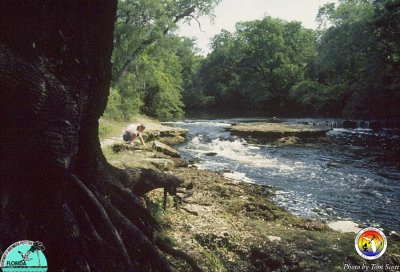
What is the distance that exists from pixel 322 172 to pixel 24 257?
1557 centimetres

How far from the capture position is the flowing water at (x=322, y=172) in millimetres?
11188

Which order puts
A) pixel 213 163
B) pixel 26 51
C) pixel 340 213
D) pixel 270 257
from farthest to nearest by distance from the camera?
pixel 213 163 < pixel 340 213 < pixel 270 257 < pixel 26 51

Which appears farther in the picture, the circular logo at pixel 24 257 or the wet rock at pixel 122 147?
the wet rock at pixel 122 147

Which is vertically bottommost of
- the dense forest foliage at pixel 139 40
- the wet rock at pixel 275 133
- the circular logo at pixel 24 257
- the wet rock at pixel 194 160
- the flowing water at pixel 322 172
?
the flowing water at pixel 322 172

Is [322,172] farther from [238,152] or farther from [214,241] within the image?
[214,241]

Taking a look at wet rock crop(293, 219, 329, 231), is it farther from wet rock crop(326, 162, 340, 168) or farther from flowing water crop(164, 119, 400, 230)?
wet rock crop(326, 162, 340, 168)

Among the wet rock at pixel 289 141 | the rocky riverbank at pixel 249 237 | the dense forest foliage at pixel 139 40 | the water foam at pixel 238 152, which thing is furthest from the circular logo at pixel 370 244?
the dense forest foliage at pixel 139 40

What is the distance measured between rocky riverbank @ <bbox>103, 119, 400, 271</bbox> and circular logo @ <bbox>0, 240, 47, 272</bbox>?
2.70m

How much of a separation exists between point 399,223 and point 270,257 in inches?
230

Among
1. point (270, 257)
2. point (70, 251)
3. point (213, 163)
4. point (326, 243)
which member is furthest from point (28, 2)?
point (213, 163)

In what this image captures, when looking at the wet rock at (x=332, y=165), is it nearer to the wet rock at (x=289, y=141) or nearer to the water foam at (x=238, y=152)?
the water foam at (x=238, y=152)

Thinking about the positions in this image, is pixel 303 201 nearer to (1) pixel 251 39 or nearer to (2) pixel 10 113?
(2) pixel 10 113

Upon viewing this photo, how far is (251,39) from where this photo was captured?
225 feet

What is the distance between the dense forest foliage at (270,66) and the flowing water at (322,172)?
7.97 meters
